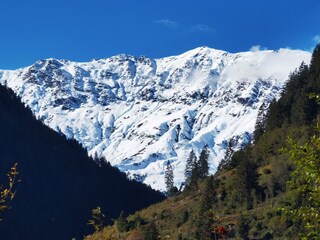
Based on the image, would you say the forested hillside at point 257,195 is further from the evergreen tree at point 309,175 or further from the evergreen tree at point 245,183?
the evergreen tree at point 309,175

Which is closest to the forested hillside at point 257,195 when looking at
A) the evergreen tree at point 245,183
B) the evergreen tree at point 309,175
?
the evergreen tree at point 245,183

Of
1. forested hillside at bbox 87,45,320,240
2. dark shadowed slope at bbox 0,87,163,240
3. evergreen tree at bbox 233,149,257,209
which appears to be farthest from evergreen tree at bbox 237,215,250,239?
dark shadowed slope at bbox 0,87,163,240

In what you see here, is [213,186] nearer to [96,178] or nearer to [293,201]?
[293,201]

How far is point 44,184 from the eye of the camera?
158750 millimetres

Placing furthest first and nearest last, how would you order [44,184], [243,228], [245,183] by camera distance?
[44,184]
[245,183]
[243,228]

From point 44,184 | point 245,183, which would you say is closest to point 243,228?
point 245,183

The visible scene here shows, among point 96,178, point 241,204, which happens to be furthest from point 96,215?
point 96,178

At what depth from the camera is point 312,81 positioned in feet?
304

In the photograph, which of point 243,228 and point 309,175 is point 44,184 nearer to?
point 243,228

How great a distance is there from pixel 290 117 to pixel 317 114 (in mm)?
7391

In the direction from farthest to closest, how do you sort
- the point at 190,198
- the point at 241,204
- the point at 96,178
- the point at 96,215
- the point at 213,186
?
the point at 96,178, the point at 190,198, the point at 213,186, the point at 241,204, the point at 96,215

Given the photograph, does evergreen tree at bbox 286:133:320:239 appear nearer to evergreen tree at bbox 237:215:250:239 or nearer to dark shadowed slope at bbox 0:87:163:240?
evergreen tree at bbox 237:215:250:239

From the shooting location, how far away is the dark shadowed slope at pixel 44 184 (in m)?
142

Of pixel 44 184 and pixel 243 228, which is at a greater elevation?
pixel 44 184
